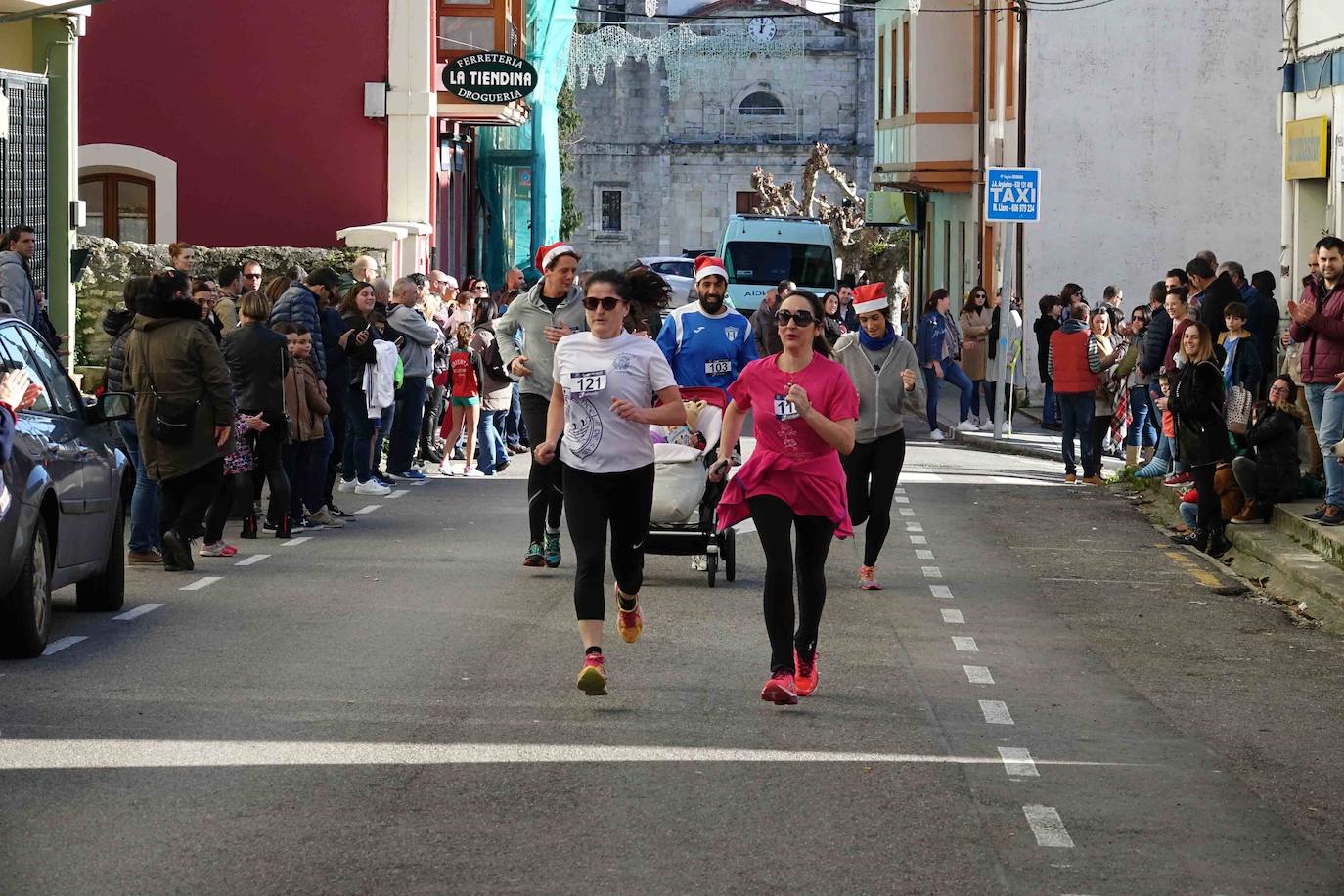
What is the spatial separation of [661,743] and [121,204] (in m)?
22.5

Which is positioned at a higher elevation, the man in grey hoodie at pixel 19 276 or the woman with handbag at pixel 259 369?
the man in grey hoodie at pixel 19 276

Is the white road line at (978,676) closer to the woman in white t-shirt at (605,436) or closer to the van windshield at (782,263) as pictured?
the woman in white t-shirt at (605,436)

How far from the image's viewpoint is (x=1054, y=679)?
33.3 ft

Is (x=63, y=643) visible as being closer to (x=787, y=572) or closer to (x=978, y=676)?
(x=787, y=572)

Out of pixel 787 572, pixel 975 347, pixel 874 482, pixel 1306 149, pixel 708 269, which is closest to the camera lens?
pixel 787 572

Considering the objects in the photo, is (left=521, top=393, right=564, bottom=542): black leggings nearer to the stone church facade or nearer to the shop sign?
the shop sign

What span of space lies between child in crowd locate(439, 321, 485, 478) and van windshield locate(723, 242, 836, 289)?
72.5ft

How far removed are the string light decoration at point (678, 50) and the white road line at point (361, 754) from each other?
76557 millimetres

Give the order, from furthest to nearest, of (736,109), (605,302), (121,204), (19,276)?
(736,109)
(121,204)
(19,276)
(605,302)

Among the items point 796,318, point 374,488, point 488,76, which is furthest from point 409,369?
point 796,318

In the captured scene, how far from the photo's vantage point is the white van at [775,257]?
142 ft

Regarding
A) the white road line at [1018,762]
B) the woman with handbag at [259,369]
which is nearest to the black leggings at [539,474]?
the woman with handbag at [259,369]

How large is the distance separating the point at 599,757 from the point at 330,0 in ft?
74.9

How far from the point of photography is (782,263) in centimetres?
4344
